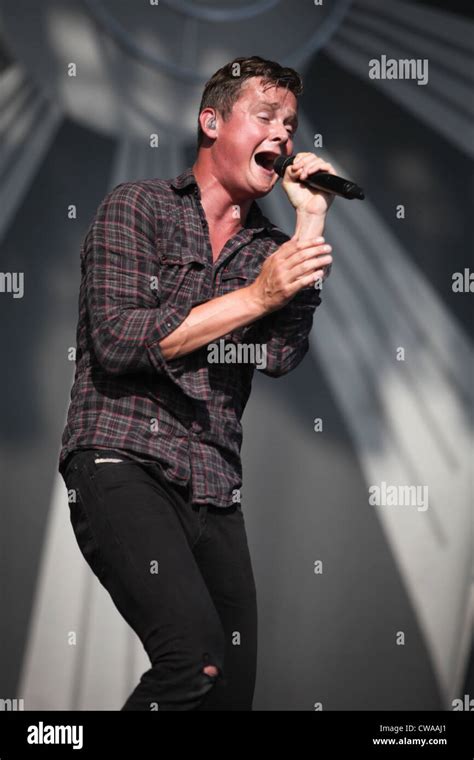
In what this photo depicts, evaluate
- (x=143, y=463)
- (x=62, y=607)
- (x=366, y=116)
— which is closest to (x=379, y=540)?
(x=62, y=607)

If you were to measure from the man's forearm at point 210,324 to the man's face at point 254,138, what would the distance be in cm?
40

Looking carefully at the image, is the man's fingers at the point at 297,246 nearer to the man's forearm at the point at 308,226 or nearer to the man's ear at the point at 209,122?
the man's forearm at the point at 308,226

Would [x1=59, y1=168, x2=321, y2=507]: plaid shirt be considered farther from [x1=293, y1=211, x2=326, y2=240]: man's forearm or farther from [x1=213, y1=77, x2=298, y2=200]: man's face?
[x1=293, y1=211, x2=326, y2=240]: man's forearm

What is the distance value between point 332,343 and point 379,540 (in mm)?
A: 693

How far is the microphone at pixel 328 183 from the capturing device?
1.89 meters

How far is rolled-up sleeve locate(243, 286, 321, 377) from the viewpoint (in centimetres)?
221

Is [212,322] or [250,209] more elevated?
[250,209]

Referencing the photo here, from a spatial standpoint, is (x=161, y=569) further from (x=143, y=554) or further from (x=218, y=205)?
(x=218, y=205)

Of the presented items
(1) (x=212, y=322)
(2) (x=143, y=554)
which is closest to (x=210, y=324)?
(1) (x=212, y=322)

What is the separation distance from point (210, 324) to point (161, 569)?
46 centimetres

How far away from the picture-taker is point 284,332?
2.22 metres

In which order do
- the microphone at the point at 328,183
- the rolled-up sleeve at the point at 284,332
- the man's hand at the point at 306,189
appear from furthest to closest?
the rolled-up sleeve at the point at 284,332 < the man's hand at the point at 306,189 < the microphone at the point at 328,183

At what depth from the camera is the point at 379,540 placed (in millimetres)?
3496

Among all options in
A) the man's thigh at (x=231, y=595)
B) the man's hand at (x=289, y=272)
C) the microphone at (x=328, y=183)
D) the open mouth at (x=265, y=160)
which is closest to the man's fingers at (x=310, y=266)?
the man's hand at (x=289, y=272)
